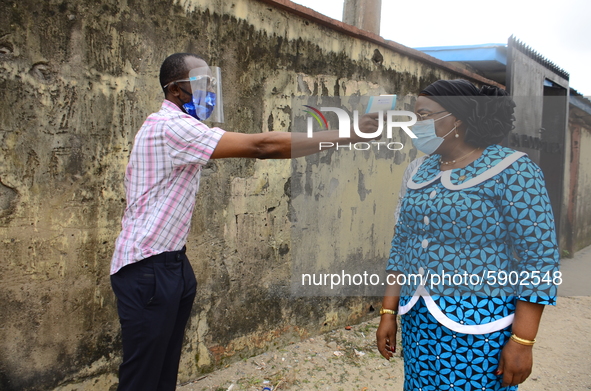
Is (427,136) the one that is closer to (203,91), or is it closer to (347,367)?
(203,91)

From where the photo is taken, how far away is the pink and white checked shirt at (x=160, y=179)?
1551mm

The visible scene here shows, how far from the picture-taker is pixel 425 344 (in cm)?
154

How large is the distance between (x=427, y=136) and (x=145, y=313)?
4.35 feet

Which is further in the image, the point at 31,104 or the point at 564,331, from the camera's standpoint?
the point at 564,331

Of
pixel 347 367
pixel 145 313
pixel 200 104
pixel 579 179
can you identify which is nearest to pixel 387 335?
pixel 145 313

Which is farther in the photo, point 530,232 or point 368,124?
point 368,124

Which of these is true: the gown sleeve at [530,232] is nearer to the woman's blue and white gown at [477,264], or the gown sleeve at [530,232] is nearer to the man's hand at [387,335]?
the woman's blue and white gown at [477,264]

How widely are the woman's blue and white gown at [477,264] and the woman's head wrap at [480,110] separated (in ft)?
0.19

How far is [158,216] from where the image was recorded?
1.61m

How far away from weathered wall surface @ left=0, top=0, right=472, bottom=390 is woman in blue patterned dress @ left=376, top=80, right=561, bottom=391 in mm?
1621

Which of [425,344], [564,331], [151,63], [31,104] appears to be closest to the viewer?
[425,344]

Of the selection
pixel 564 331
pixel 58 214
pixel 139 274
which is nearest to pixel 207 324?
pixel 58 214

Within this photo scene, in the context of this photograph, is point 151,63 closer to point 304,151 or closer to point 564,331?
point 304,151

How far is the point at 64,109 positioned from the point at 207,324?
1643 millimetres
